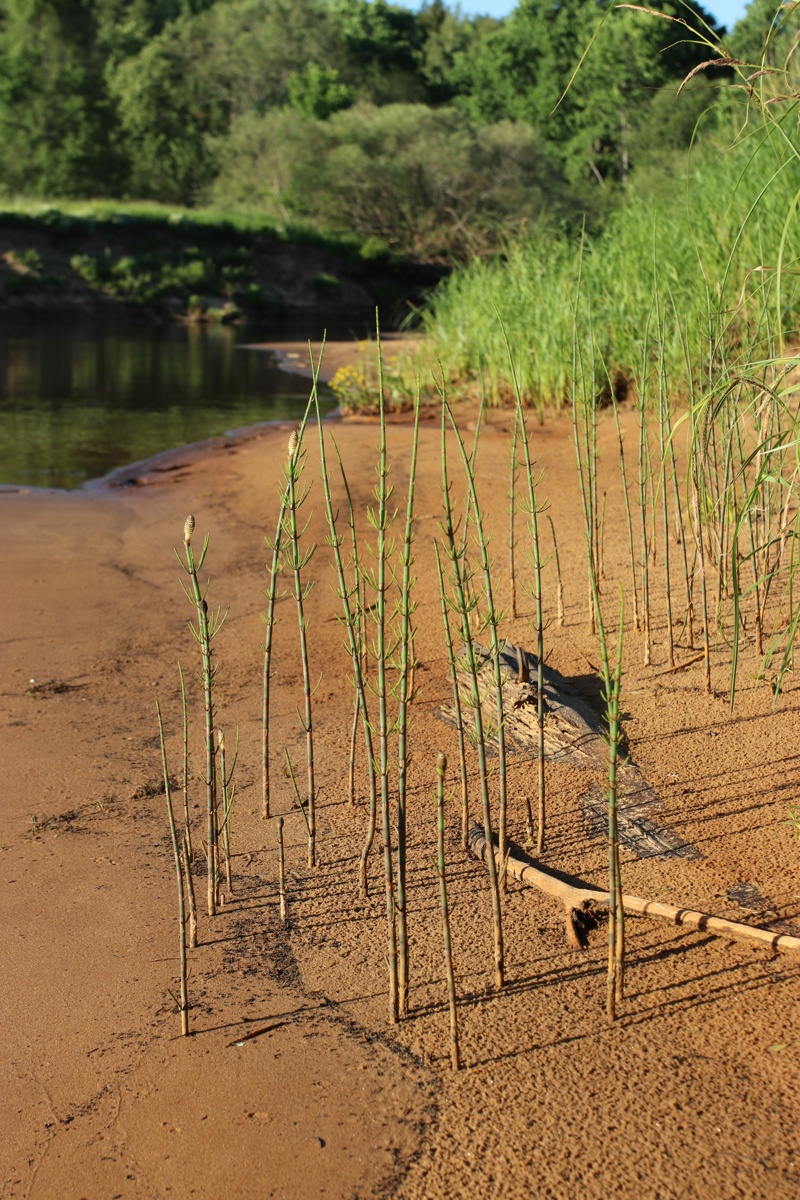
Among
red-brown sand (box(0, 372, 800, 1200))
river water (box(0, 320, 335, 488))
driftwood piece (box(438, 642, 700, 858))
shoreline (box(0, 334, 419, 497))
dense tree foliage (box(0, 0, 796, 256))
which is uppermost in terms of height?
dense tree foliage (box(0, 0, 796, 256))

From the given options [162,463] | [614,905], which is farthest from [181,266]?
[614,905]

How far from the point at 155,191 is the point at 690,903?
40094 mm

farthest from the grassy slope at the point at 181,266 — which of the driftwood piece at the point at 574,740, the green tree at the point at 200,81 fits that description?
the driftwood piece at the point at 574,740

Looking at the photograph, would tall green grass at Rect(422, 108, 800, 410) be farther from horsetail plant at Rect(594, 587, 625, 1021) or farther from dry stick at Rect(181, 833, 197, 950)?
dry stick at Rect(181, 833, 197, 950)

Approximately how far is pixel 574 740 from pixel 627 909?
85cm

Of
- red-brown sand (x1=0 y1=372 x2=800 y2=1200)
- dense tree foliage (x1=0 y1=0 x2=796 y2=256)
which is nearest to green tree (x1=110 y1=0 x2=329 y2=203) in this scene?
dense tree foliage (x1=0 y1=0 x2=796 y2=256)

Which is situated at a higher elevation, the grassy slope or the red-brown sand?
the grassy slope

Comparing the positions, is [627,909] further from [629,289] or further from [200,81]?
[200,81]

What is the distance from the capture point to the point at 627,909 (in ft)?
7.94

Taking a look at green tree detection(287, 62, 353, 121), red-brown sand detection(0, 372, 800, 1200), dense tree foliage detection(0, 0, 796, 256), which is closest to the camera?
red-brown sand detection(0, 372, 800, 1200)

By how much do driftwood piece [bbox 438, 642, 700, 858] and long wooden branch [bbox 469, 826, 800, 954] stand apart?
245 millimetres

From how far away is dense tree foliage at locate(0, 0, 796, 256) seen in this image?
3005 centimetres

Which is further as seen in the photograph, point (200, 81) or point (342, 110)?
point (200, 81)

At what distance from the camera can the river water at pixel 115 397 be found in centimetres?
954
